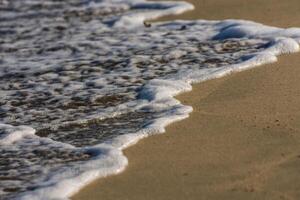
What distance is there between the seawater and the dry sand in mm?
122

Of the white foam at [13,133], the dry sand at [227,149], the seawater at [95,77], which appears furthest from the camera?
the white foam at [13,133]

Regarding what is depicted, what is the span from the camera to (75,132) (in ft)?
15.7

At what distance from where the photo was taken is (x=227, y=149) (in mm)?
4258

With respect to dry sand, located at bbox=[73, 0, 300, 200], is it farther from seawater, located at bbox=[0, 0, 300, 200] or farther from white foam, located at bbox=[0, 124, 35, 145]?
white foam, located at bbox=[0, 124, 35, 145]

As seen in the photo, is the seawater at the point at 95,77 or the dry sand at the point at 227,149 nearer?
the dry sand at the point at 227,149

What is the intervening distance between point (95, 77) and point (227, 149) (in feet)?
6.22

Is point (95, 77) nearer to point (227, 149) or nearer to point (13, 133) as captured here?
point (13, 133)

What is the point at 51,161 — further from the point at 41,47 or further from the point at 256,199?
the point at 41,47

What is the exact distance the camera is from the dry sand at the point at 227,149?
379cm

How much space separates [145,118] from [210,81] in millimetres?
793

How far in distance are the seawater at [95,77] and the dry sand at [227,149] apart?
0.12m

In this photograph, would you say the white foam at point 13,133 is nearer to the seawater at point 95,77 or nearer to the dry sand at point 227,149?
the seawater at point 95,77

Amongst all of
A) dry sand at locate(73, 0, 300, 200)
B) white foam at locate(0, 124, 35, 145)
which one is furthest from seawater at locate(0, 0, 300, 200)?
dry sand at locate(73, 0, 300, 200)

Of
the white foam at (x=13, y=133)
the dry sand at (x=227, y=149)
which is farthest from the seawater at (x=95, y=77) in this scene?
the dry sand at (x=227, y=149)
